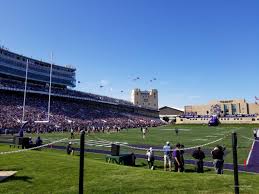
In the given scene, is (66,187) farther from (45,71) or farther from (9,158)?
(45,71)

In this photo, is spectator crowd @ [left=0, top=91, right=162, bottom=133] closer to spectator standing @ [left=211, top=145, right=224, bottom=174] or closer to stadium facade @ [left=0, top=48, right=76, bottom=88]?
stadium facade @ [left=0, top=48, right=76, bottom=88]

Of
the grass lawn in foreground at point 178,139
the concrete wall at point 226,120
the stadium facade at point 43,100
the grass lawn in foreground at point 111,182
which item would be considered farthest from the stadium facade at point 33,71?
the grass lawn in foreground at point 111,182

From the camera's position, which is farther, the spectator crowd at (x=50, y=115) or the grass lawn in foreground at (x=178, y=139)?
the spectator crowd at (x=50, y=115)

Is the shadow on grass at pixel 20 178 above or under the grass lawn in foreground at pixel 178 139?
under

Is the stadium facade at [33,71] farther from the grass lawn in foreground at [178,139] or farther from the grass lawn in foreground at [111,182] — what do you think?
the grass lawn in foreground at [111,182]

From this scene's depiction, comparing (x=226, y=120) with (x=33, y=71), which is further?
(x=226, y=120)

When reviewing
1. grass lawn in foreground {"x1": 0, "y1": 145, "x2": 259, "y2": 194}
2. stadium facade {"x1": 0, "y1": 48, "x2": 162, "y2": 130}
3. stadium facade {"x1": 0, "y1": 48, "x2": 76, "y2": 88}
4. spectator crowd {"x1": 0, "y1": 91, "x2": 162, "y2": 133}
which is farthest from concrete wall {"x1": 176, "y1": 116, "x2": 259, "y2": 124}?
grass lawn in foreground {"x1": 0, "y1": 145, "x2": 259, "y2": 194}

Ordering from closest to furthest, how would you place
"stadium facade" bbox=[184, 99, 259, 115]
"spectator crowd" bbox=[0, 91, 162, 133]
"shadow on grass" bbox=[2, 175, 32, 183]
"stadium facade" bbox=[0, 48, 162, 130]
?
"shadow on grass" bbox=[2, 175, 32, 183]
"spectator crowd" bbox=[0, 91, 162, 133]
"stadium facade" bbox=[0, 48, 162, 130]
"stadium facade" bbox=[184, 99, 259, 115]

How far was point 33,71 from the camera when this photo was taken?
318 feet

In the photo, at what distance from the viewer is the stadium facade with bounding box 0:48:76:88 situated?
284 feet

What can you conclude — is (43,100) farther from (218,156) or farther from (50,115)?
(218,156)

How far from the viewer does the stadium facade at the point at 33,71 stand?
8669 cm

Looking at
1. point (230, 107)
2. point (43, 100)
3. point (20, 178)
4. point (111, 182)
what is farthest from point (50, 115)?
point (230, 107)

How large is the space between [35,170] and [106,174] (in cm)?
305
